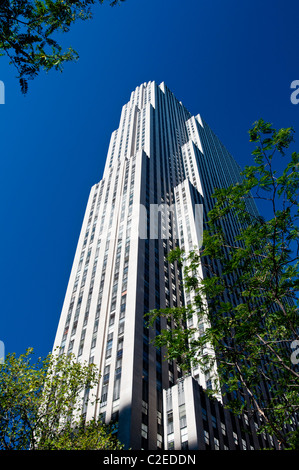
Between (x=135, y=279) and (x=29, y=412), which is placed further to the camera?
(x=135, y=279)

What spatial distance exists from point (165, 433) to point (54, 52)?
3577cm

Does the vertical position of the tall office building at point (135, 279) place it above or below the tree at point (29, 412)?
above

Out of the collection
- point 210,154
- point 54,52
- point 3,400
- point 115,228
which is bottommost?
point 3,400

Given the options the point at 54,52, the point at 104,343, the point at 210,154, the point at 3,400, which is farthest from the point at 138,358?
the point at 210,154

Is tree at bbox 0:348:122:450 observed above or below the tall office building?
below

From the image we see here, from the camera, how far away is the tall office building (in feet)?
118

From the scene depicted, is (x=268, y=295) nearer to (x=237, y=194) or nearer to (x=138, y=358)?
(x=237, y=194)

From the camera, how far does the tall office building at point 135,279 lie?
3588 cm

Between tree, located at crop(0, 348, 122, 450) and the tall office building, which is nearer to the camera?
tree, located at crop(0, 348, 122, 450)

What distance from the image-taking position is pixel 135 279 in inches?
1933

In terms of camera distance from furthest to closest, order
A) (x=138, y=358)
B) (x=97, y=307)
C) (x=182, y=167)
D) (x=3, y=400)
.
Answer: (x=182, y=167)
(x=97, y=307)
(x=138, y=358)
(x=3, y=400)

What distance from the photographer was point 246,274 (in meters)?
14.6

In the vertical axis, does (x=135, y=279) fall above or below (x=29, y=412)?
above

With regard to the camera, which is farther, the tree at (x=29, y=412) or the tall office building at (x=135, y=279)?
the tall office building at (x=135, y=279)
